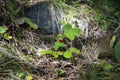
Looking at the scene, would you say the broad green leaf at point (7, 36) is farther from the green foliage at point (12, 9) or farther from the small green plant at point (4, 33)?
the green foliage at point (12, 9)

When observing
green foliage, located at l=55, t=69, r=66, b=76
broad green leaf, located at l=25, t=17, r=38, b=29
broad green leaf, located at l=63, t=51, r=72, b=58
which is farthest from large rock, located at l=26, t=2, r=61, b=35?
green foliage, located at l=55, t=69, r=66, b=76

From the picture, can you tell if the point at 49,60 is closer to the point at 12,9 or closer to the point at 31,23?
the point at 31,23

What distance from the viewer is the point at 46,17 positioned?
2434 millimetres

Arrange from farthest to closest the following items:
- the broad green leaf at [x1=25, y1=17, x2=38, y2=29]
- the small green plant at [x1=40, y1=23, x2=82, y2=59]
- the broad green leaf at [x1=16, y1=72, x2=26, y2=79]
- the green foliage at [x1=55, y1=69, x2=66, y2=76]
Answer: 1. the broad green leaf at [x1=25, y1=17, x2=38, y2=29]
2. the small green plant at [x1=40, y1=23, x2=82, y2=59]
3. the green foliage at [x1=55, y1=69, x2=66, y2=76]
4. the broad green leaf at [x1=16, y1=72, x2=26, y2=79]

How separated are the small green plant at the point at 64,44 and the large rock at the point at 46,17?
11cm

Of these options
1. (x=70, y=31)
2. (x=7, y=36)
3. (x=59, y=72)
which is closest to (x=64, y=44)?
(x=70, y=31)

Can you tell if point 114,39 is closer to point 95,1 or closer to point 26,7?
point 95,1

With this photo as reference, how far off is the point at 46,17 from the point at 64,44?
1.04 feet

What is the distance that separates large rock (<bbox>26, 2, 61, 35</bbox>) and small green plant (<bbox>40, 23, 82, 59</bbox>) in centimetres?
11

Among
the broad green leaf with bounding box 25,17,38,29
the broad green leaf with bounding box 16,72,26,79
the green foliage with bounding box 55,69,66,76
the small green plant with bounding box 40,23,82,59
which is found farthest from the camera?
the broad green leaf with bounding box 25,17,38,29

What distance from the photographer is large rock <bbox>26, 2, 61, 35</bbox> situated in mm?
2379

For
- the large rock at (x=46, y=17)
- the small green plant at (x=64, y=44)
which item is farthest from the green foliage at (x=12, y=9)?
the small green plant at (x=64, y=44)

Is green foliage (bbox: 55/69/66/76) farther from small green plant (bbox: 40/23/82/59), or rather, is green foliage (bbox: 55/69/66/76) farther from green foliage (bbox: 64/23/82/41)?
green foliage (bbox: 64/23/82/41)

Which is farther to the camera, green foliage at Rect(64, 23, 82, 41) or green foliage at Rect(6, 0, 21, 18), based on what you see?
green foliage at Rect(6, 0, 21, 18)
